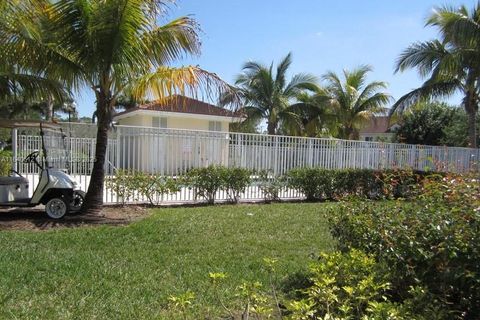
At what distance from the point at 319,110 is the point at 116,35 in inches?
740

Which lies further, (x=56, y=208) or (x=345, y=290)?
(x=56, y=208)

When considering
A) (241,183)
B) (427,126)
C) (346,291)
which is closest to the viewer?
(346,291)

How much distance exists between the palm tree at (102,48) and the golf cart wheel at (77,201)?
443mm

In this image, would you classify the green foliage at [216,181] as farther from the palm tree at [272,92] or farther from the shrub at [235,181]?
the palm tree at [272,92]

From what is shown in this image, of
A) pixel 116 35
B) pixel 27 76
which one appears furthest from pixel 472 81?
pixel 27 76

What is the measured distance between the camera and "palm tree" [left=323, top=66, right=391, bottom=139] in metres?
25.3

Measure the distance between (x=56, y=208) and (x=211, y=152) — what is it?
504 cm

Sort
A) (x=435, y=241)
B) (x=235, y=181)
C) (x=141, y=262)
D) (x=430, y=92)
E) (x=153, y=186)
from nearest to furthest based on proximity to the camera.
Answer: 1. (x=435, y=241)
2. (x=141, y=262)
3. (x=153, y=186)
4. (x=235, y=181)
5. (x=430, y=92)

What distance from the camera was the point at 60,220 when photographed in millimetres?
9133

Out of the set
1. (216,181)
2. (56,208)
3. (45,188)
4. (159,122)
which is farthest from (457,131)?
(45,188)

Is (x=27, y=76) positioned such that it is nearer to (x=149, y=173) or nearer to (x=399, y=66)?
(x=149, y=173)

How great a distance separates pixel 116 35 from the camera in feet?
28.4

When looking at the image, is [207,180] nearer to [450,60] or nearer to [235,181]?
[235,181]

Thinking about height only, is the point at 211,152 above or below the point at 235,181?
above
